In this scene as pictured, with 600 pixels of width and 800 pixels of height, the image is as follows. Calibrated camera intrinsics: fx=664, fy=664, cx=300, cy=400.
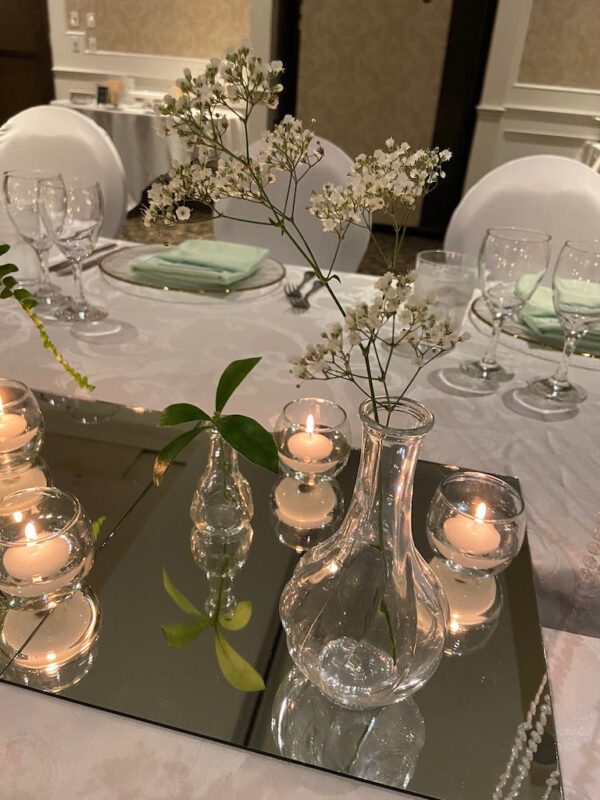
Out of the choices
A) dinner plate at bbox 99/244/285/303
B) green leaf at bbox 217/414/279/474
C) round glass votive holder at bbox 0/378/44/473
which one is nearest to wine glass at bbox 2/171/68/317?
dinner plate at bbox 99/244/285/303

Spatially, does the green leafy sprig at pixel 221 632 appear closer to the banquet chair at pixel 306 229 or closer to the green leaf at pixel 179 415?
the green leaf at pixel 179 415

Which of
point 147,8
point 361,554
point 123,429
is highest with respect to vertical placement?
point 147,8

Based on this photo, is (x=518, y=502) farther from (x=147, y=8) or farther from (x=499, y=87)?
(x=147, y=8)

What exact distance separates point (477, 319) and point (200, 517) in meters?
0.68

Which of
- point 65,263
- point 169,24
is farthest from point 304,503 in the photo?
point 169,24

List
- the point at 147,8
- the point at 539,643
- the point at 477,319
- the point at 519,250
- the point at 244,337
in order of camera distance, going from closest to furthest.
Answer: the point at 539,643
the point at 519,250
the point at 244,337
the point at 477,319
the point at 147,8

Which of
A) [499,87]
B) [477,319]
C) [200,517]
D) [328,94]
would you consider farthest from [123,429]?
[328,94]

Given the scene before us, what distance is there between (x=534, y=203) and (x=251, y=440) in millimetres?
1286

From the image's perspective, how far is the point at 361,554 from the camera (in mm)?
472

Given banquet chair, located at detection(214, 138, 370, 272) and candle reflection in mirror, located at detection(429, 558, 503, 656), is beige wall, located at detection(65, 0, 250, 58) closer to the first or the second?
banquet chair, located at detection(214, 138, 370, 272)

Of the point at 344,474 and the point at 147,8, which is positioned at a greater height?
the point at 147,8

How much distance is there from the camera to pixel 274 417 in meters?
0.82

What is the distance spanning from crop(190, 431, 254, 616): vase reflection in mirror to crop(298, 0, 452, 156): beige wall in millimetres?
4014

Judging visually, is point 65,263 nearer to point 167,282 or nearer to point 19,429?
point 167,282
